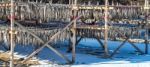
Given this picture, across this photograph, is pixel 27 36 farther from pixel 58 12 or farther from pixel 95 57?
pixel 95 57

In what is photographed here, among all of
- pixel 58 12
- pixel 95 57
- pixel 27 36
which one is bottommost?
pixel 95 57

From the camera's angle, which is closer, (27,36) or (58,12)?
(27,36)

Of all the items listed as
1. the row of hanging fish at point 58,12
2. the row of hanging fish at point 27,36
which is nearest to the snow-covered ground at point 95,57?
the row of hanging fish at point 27,36

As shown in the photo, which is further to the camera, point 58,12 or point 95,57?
point 95,57

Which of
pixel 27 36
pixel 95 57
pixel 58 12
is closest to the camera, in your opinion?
pixel 27 36

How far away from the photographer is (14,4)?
1530cm

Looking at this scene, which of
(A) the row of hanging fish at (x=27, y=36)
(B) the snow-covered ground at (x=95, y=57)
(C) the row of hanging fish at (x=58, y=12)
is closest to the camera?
(A) the row of hanging fish at (x=27, y=36)

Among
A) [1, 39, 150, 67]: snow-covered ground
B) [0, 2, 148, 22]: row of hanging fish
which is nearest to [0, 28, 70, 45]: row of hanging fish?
[0, 2, 148, 22]: row of hanging fish

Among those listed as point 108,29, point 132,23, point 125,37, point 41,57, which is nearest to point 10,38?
point 41,57

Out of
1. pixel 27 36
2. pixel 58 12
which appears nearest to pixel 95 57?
pixel 58 12

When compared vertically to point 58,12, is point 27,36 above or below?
below

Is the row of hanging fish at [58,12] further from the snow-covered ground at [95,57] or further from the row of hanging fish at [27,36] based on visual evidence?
the snow-covered ground at [95,57]

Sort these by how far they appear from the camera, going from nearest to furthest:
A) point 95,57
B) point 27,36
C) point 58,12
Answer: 1. point 27,36
2. point 58,12
3. point 95,57

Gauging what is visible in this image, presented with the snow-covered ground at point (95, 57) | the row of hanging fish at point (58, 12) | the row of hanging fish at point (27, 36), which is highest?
the row of hanging fish at point (58, 12)
